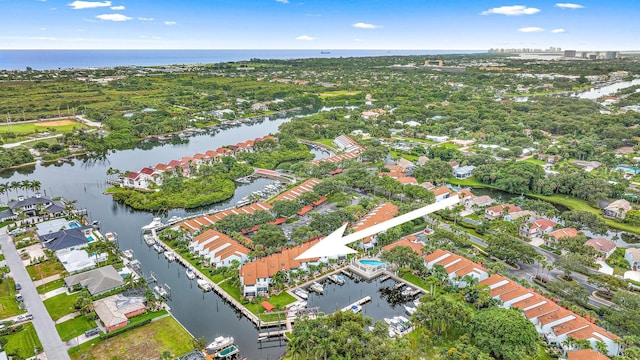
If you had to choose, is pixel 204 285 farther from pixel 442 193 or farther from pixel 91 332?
pixel 442 193

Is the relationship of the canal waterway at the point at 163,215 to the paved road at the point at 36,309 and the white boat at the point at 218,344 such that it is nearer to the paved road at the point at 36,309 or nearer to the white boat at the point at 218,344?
the white boat at the point at 218,344

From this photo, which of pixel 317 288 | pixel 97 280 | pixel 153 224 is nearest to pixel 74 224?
pixel 153 224

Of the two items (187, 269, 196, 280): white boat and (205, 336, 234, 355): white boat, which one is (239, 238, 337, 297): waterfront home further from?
(187, 269, 196, 280): white boat

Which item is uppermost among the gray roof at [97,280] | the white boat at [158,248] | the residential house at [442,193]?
the residential house at [442,193]

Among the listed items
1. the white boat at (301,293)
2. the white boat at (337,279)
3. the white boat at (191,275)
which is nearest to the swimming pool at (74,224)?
the white boat at (191,275)

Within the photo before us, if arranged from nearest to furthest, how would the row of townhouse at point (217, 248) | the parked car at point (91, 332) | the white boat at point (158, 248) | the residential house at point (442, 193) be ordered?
1. the parked car at point (91, 332)
2. the row of townhouse at point (217, 248)
3. the white boat at point (158, 248)
4. the residential house at point (442, 193)

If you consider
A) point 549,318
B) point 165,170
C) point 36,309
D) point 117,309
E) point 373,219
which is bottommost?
point 36,309
